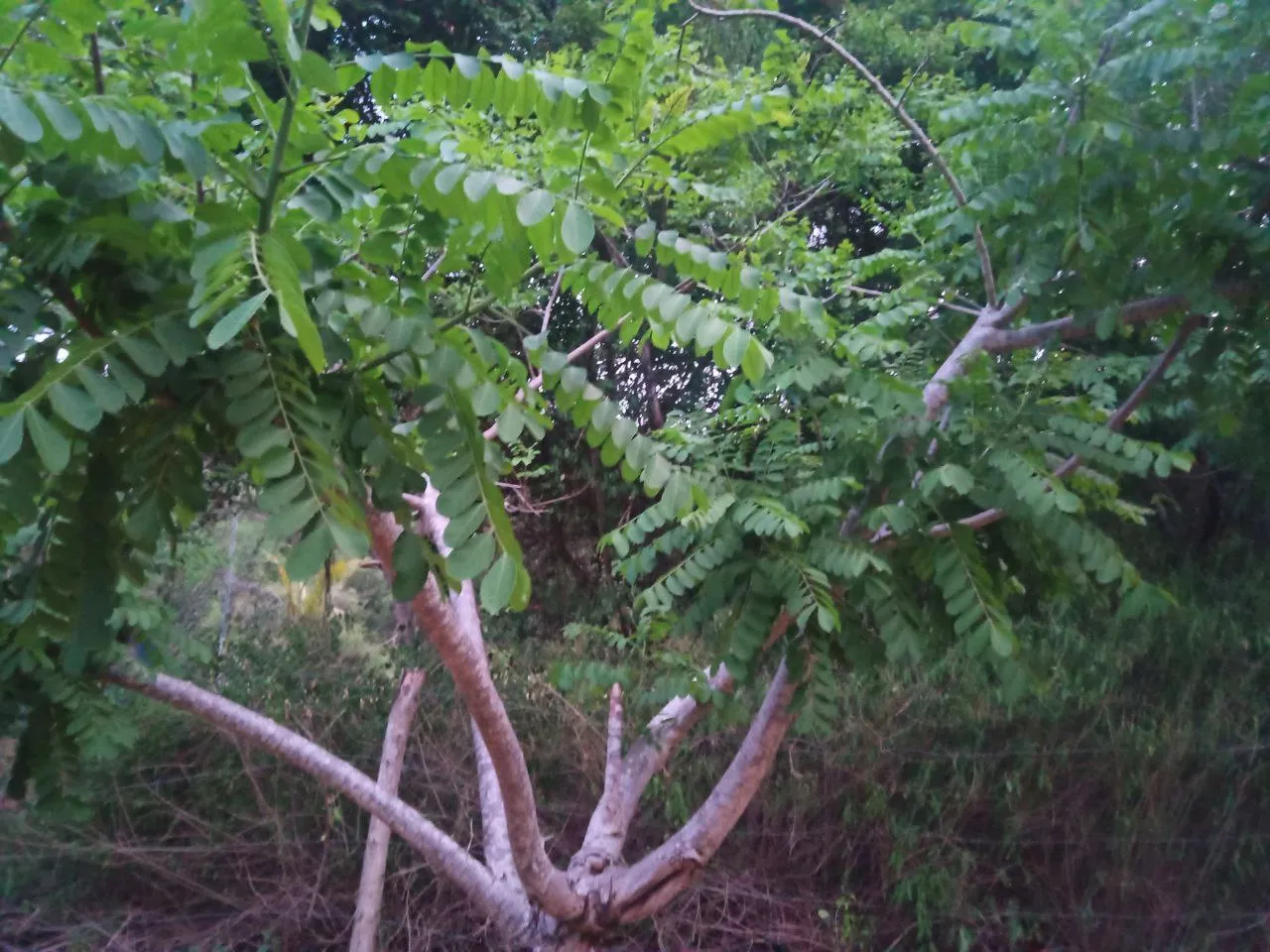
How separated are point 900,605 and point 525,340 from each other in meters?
1.39

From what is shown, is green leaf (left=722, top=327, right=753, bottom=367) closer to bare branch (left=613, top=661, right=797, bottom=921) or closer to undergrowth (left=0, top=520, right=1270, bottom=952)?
bare branch (left=613, top=661, right=797, bottom=921)

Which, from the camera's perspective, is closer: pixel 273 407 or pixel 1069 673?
pixel 273 407

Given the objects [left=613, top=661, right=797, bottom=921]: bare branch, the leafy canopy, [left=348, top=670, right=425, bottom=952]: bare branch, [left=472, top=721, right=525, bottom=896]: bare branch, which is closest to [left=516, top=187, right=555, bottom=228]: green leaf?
the leafy canopy

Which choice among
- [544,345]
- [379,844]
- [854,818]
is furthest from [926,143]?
[379,844]

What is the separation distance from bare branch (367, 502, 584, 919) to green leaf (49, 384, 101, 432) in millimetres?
1030

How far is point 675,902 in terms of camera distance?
442cm

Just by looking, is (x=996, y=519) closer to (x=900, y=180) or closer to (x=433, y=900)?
(x=900, y=180)

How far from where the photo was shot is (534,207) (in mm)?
1278

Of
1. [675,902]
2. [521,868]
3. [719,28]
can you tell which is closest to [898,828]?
[675,902]

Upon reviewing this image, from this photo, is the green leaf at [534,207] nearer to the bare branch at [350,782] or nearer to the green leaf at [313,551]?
the green leaf at [313,551]

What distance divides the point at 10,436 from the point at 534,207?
2.40 feet

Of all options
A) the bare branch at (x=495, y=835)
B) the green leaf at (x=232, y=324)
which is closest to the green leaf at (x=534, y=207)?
the green leaf at (x=232, y=324)

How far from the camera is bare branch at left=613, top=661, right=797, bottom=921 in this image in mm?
2996

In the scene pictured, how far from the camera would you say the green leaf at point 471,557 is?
1.17 meters
